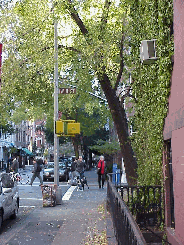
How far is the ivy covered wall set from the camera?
31.6ft

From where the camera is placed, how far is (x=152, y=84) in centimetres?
1096

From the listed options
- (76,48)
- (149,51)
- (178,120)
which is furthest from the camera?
(76,48)

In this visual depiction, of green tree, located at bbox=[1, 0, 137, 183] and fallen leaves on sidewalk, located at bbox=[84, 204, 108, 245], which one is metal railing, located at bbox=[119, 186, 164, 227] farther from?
green tree, located at bbox=[1, 0, 137, 183]

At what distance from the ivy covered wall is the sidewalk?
5.80 ft

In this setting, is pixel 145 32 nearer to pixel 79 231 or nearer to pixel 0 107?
pixel 79 231

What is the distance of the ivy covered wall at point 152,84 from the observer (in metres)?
9.62

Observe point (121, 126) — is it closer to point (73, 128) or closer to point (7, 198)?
point (73, 128)

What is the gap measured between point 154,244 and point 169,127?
324 centimetres

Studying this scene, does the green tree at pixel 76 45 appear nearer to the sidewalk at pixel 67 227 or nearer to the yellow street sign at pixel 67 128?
the yellow street sign at pixel 67 128

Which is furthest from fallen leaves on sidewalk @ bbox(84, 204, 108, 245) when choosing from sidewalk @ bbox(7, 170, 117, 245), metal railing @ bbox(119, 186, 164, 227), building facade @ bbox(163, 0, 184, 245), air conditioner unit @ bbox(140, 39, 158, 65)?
air conditioner unit @ bbox(140, 39, 158, 65)

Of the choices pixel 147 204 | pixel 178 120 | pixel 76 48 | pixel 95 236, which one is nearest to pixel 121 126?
pixel 76 48

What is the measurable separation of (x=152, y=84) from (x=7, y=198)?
517cm

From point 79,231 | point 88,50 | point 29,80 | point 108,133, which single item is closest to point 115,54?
point 88,50

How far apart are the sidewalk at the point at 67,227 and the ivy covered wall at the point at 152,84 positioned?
177 cm
